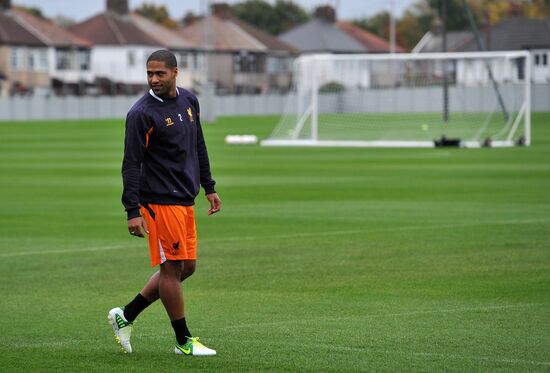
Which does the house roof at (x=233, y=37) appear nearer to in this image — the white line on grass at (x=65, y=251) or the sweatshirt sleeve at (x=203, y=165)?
the white line on grass at (x=65, y=251)

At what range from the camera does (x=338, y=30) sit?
148750 mm

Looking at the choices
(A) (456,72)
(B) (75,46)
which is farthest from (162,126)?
(B) (75,46)

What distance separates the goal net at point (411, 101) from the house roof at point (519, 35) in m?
49.7

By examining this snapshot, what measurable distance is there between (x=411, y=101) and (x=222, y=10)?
278 ft

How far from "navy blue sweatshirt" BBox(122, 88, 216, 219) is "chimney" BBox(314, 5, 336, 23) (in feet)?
467

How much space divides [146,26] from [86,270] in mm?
120856

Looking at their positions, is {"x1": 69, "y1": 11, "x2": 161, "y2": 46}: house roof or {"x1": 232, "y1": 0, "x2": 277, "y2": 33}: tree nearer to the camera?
{"x1": 69, "y1": 11, "x2": 161, "y2": 46}: house roof

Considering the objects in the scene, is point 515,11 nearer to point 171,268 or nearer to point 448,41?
point 448,41

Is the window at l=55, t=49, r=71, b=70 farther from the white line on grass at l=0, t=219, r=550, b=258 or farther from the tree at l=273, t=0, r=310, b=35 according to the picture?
the white line on grass at l=0, t=219, r=550, b=258

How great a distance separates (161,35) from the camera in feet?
436

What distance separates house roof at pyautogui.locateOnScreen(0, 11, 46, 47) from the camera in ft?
365

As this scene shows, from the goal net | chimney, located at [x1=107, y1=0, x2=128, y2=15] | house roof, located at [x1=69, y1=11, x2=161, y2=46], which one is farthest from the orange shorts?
chimney, located at [x1=107, y1=0, x2=128, y2=15]

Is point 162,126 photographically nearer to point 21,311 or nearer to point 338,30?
point 21,311

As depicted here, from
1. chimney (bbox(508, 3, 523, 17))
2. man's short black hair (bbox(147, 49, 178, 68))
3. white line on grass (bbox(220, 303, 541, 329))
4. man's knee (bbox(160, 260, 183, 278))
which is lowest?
white line on grass (bbox(220, 303, 541, 329))
